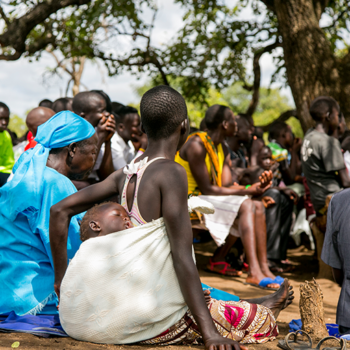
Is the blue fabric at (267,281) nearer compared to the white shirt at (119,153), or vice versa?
the blue fabric at (267,281)

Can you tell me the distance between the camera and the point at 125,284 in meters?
2.19

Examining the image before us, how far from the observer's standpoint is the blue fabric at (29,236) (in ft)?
8.81

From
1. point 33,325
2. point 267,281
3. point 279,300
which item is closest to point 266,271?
point 267,281

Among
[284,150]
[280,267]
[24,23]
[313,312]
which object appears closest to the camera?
[313,312]

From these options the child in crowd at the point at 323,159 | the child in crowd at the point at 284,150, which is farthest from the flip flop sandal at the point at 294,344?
the child in crowd at the point at 284,150

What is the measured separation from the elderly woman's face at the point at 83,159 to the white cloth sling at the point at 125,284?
92 centimetres

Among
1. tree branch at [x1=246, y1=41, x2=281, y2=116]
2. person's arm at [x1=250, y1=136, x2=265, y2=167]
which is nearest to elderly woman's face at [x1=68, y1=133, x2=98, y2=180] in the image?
person's arm at [x1=250, y1=136, x2=265, y2=167]

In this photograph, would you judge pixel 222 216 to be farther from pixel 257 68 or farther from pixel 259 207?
pixel 257 68

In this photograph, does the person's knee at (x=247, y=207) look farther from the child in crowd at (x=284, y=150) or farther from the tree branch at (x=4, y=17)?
the tree branch at (x=4, y=17)

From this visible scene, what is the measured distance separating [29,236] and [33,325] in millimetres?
545

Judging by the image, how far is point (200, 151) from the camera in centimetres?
488

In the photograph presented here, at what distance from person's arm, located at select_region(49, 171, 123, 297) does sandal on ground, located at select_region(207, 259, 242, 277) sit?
3.02 metres

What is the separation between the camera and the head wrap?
8.82ft

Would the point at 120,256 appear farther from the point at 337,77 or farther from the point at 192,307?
the point at 337,77
